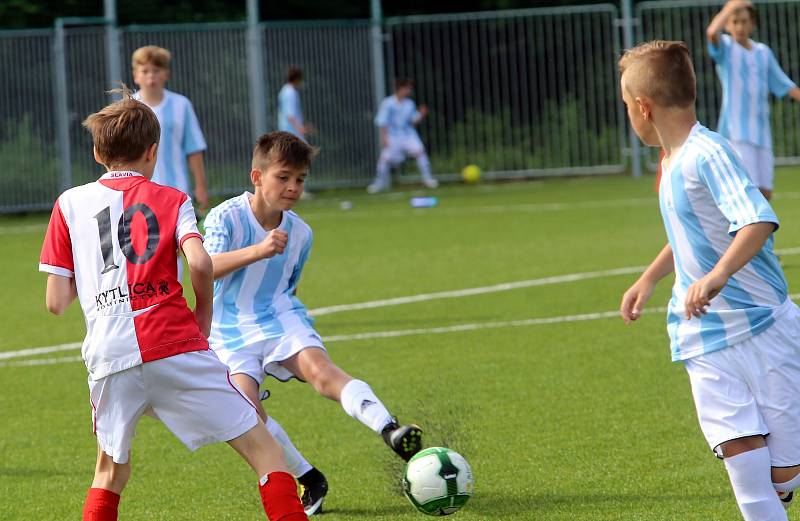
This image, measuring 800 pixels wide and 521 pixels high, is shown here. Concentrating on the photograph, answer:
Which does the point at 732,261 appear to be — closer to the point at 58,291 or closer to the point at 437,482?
the point at 437,482

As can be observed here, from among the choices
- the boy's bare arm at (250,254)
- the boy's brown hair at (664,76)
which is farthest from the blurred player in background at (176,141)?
the boy's brown hair at (664,76)

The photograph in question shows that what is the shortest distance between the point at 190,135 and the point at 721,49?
452 cm

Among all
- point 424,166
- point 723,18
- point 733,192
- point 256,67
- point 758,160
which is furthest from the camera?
point 424,166

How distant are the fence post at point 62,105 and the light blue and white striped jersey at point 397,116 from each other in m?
5.01

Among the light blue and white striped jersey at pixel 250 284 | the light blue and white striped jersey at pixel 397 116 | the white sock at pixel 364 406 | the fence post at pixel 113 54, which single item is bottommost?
the white sock at pixel 364 406

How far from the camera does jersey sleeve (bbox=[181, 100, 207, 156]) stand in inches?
381

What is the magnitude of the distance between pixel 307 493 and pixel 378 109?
17955 mm

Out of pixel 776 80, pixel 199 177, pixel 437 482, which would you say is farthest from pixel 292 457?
pixel 776 80

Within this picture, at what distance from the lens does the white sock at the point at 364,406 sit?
15.5 ft

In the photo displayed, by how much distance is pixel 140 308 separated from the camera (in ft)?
12.7

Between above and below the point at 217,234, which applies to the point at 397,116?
above

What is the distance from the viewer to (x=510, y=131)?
23250 millimetres

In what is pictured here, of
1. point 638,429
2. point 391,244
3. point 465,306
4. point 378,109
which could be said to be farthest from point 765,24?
point 638,429

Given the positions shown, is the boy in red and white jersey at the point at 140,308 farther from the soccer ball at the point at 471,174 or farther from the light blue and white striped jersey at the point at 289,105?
the soccer ball at the point at 471,174
